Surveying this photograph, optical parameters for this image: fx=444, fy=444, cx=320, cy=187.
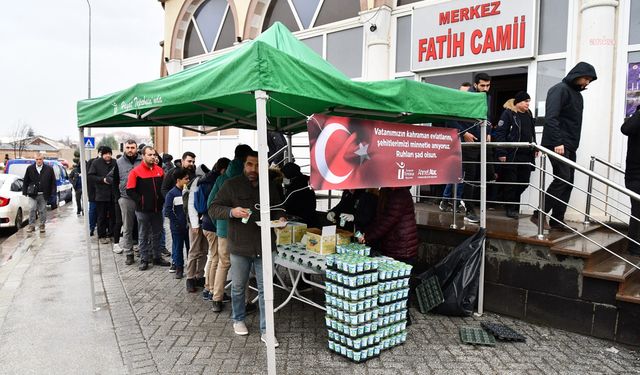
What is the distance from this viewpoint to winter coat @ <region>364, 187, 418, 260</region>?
14.8 feet

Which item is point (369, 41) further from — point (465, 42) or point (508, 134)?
point (508, 134)

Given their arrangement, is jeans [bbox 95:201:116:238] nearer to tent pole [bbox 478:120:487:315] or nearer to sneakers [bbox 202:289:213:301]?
sneakers [bbox 202:289:213:301]

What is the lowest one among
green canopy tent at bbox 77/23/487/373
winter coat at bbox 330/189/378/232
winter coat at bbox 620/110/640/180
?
winter coat at bbox 330/189/378/232

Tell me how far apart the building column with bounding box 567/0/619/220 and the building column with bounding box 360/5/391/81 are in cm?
367

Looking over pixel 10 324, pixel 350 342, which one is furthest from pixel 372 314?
pixel 10 324

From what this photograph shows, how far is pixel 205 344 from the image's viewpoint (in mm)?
4094

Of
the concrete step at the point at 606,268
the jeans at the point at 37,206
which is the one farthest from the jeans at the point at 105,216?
the concrete step at the point at 606,268

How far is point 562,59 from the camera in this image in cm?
695

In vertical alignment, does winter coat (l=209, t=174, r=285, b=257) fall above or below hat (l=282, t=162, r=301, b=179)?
below

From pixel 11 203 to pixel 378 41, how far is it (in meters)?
9.41

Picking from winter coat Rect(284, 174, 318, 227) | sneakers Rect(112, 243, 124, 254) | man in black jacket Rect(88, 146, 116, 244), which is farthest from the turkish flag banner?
man in black jacket Rect(88, 146, 116, 244)

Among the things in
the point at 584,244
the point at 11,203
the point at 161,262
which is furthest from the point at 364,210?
the point at 11,203

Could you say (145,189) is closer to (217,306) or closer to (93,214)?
(217,306)

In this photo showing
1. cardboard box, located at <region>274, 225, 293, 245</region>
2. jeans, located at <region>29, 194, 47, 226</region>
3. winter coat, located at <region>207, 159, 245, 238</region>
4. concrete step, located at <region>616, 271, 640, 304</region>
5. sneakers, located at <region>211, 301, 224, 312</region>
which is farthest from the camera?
jeans, located at <region>29, 194, 47, 226</region>
